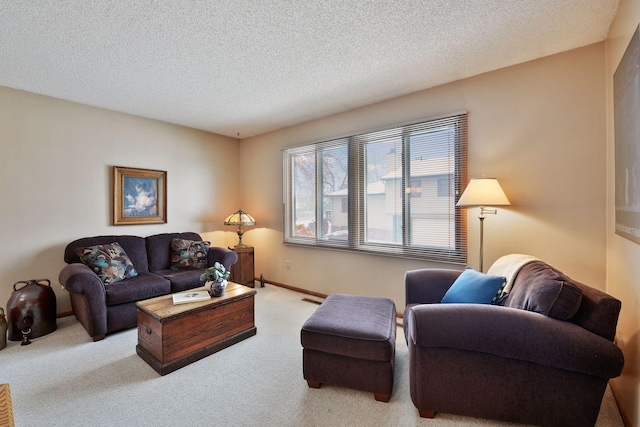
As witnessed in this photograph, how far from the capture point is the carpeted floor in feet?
5.37

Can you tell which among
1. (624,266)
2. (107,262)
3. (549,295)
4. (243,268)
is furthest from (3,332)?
(624,266)

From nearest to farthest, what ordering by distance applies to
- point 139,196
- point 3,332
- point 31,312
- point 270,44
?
point 270,44
point 3,332
point 31,312
point 139,196

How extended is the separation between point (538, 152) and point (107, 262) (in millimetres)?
4436

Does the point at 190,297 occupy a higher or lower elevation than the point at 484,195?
lower

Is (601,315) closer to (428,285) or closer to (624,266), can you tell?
(624,266)

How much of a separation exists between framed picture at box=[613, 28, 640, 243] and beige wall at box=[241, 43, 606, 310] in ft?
1.09

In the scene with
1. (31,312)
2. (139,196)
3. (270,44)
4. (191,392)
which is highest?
(270,44)

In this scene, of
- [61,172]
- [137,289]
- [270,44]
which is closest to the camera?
[270,44]

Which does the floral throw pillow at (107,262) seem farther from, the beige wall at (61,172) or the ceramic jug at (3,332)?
the ceramic jug at (3,332)

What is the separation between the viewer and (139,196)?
385 centimetres

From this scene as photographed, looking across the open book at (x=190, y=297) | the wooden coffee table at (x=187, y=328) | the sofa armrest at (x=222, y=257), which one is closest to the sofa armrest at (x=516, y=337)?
the wooden coffee table at (x=187, y=328)

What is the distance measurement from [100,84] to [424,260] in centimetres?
393

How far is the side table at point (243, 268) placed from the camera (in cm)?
414

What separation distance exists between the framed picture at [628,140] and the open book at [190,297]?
2990mm
